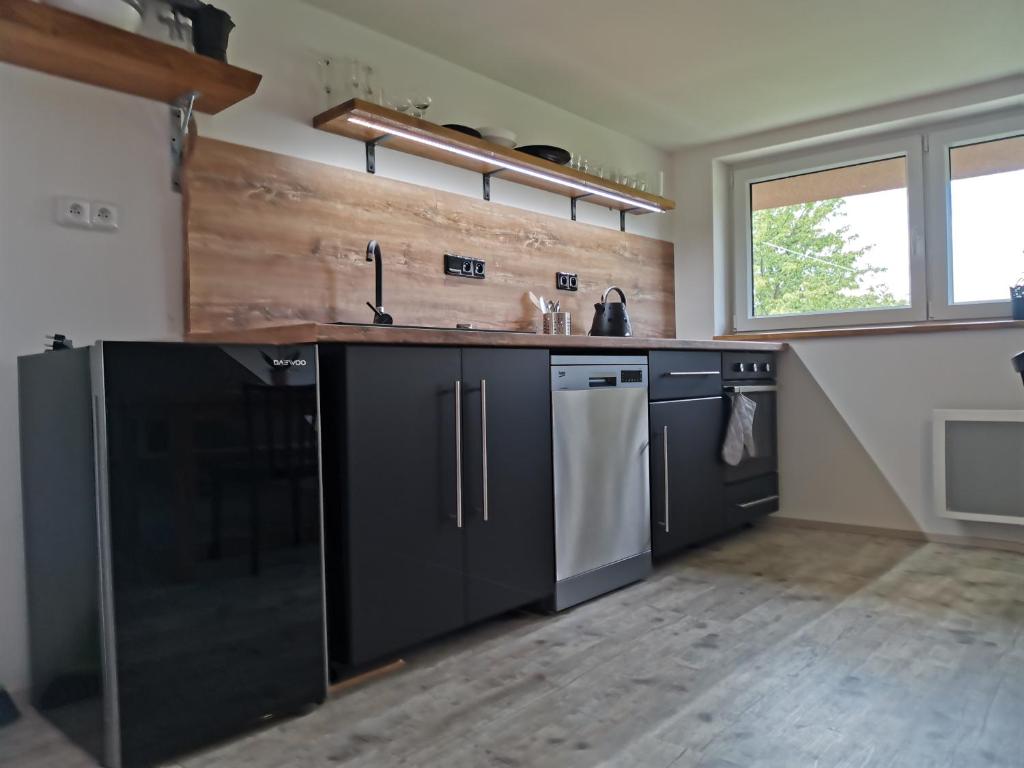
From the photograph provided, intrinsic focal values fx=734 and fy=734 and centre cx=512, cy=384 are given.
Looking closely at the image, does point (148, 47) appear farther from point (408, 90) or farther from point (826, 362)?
point (826, 362)

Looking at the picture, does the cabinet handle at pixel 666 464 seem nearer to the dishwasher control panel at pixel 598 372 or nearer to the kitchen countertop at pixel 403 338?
the dishwasher control panel at pixel 598 372

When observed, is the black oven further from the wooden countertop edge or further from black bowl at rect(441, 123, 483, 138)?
black bowl at rect(441, 123, 483, 138)

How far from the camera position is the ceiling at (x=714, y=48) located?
2.65 metres

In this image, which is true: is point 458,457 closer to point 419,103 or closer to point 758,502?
point 419,103

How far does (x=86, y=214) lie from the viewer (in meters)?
2.01

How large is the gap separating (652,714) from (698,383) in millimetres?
1731

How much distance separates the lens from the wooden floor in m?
1.55

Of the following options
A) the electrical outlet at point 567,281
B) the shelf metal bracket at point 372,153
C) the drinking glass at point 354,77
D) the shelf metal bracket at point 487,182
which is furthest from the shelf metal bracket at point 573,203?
the drinking glass at point 354,77

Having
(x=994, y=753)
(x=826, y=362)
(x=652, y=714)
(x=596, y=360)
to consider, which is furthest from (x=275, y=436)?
(x=826, y=362)

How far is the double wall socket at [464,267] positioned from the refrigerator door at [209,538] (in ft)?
4.39

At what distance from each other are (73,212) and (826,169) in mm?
3656

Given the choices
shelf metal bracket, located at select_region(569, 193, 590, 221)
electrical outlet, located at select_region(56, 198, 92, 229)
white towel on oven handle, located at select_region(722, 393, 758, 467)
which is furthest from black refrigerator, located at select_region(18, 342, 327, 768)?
shelf metal bracket, located at select_region(569, 193, 590, 221)

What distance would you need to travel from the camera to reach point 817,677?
1927mm

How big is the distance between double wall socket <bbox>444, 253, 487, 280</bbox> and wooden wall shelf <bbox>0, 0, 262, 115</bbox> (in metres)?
1.04
